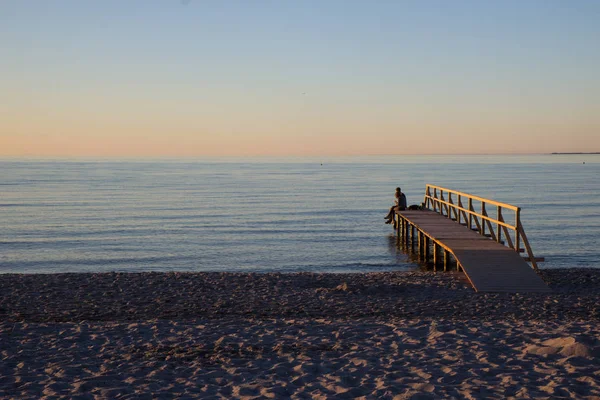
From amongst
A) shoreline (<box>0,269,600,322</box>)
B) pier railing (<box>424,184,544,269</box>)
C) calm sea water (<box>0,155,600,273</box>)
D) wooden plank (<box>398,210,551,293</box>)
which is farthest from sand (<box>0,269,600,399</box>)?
calm sea water (<box>0,155,600,273</box>)

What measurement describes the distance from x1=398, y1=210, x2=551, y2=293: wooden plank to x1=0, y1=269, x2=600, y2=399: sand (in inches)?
14.2

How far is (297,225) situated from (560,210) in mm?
16012

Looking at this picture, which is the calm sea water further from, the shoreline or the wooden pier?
the shoreline

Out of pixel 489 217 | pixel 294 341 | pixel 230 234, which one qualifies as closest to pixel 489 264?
pixel 294 341

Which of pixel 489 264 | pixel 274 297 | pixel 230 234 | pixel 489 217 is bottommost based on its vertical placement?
pixel 230 234

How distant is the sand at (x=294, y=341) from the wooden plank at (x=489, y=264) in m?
0.36

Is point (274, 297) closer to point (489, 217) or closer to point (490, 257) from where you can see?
point (490, 257)

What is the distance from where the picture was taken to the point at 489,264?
45.3 feet

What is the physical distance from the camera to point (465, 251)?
14828 mm

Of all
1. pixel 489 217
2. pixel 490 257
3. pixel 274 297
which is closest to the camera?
pixel 274 297

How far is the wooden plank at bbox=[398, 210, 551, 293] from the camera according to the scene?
498 inches

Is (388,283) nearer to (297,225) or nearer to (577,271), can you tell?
(577,271)

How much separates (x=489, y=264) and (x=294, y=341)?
6.68 m

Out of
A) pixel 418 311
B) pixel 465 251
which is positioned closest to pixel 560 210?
pixel 465 251
